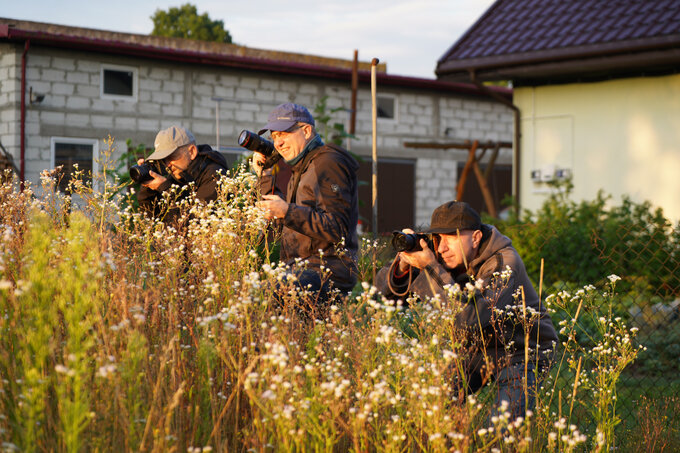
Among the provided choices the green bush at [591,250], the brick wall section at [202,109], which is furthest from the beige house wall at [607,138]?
the brick wall section at [202,109]

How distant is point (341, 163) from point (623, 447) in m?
2.12

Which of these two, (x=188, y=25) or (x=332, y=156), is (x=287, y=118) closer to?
(x=332, y=156)

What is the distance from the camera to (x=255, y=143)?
15.1 ft

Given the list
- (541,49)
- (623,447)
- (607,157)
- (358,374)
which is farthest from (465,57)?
(358,374)

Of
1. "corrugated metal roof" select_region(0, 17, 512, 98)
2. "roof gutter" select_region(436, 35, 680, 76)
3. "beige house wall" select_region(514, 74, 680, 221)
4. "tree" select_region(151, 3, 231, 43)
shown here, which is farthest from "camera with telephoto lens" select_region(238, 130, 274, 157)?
"tree" select_region(151, 3, 231, 43)

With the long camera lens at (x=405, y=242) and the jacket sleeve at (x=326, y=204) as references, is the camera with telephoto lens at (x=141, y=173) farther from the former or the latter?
the long camera lens at (x=405, y=242)

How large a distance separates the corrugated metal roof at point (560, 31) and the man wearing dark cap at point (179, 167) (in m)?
7.00

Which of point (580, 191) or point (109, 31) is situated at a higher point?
point (109, 31)

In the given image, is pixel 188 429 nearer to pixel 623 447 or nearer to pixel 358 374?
pixel 358 374

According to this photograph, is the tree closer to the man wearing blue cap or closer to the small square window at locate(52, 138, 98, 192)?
the small square window at locate(52, 138, 98, 192)

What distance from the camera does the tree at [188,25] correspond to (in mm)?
45656

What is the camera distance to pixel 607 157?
11.6 meters

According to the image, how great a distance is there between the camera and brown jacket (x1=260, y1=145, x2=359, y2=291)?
413 centimetres

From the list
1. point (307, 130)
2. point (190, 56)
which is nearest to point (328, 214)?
point (307, 130)
